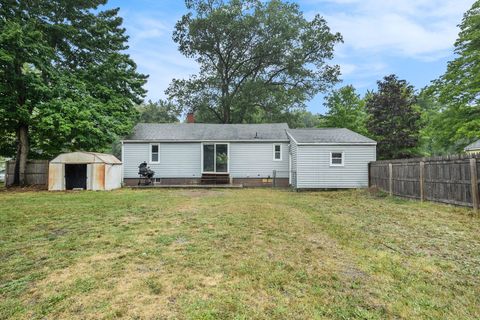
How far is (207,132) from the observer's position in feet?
57.7

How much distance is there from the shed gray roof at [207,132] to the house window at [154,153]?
17.5 inches

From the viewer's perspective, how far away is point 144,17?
14.6m

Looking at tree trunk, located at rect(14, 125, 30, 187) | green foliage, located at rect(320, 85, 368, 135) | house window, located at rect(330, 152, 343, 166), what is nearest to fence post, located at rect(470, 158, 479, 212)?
house window, located at rect(330, 152, 343, 166)

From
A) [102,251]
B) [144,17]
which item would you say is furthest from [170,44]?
[102,251]

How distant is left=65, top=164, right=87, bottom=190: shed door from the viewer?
538 inches

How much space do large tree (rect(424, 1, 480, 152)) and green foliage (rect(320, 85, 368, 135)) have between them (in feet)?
28.6

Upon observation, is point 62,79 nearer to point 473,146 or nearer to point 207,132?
point 207,132

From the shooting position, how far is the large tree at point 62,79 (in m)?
13.0

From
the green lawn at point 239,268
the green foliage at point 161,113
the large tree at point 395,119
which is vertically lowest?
the green lawn at point 239,268

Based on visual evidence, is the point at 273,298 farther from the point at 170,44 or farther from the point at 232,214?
the point at 170,44

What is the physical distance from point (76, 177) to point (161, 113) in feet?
73.1

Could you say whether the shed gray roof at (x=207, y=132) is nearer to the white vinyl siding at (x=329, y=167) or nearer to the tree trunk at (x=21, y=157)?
the white vinyl siding at (x=329, y=167)

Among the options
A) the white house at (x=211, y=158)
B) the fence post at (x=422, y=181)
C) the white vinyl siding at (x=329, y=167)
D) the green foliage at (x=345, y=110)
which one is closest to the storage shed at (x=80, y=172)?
the white house at (x=211, y=158)

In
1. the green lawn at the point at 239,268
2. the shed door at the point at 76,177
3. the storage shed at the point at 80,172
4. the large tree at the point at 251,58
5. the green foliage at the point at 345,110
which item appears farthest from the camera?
the large tree at the point at 251,58
